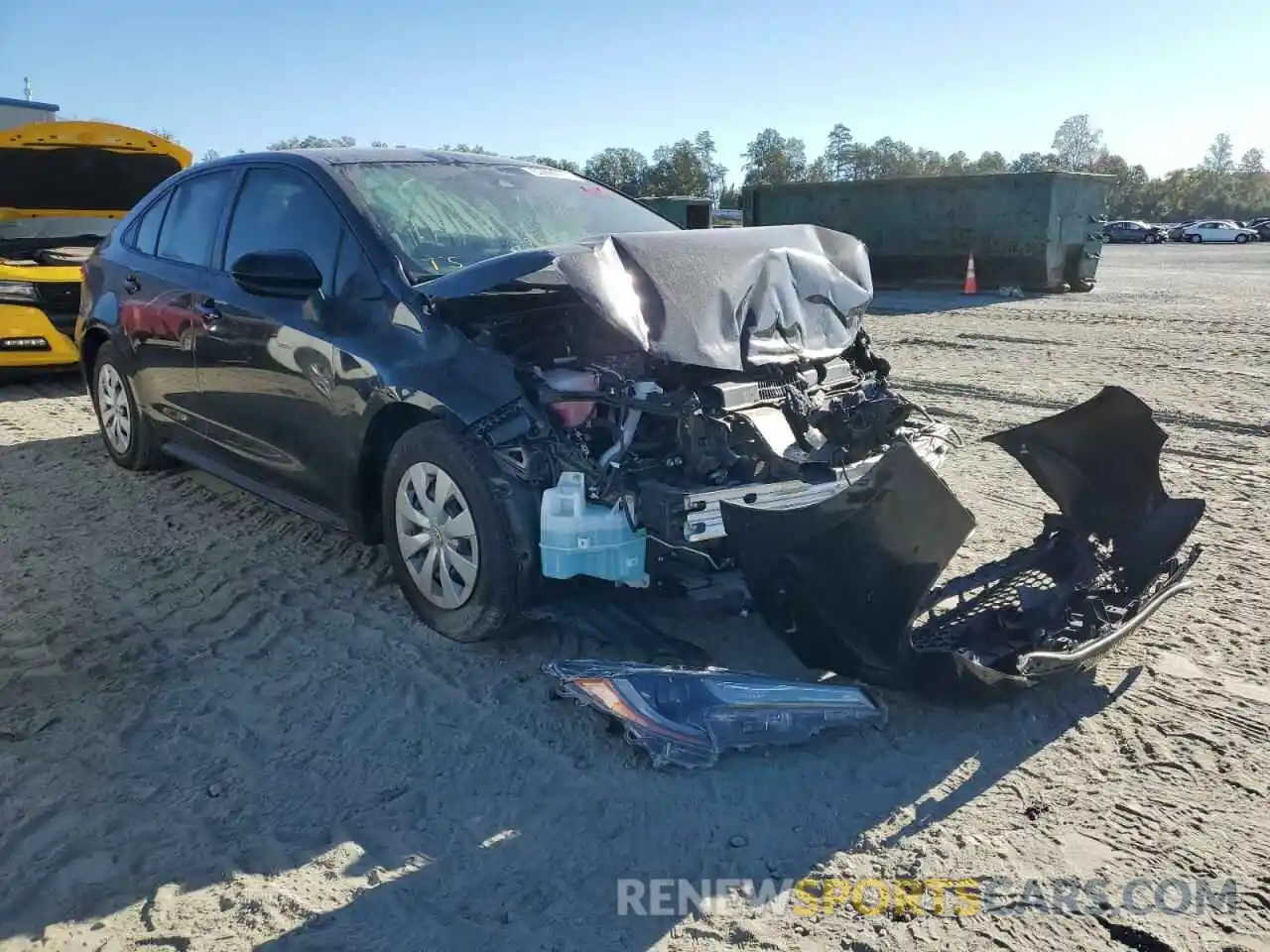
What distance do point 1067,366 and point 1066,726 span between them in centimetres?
742

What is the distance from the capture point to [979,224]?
59.2 ft

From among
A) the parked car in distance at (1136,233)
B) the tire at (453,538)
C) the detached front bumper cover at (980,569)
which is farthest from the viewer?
the parked car in distance at (1136,233)

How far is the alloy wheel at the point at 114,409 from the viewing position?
19.6ft

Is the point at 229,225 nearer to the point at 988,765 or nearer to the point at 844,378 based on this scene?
the point at 844,378

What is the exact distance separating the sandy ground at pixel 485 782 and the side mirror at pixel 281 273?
4.29 feet

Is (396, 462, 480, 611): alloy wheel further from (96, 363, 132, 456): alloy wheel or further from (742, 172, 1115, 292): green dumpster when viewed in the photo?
(742, 172, 1115, 292): green dumpster

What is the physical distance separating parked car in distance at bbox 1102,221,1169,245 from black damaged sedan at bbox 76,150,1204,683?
170ft

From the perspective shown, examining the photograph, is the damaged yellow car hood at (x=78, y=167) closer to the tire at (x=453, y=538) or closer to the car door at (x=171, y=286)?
the car door at (x=171, y=286)

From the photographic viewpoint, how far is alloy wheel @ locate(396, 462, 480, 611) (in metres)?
3.63

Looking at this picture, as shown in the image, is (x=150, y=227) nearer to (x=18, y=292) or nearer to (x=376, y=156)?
(x=376, y=156)

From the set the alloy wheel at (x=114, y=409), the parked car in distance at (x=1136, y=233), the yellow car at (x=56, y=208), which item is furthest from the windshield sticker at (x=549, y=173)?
the parked car in distance at (x=1136, y=233)

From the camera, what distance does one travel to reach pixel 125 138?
9.22 m

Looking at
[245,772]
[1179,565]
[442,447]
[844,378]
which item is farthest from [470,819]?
[1179,565]

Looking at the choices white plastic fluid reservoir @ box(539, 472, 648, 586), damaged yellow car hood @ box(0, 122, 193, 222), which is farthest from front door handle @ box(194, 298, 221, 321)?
damaged yellow car hood @ box(0, 122, 193, 222)
